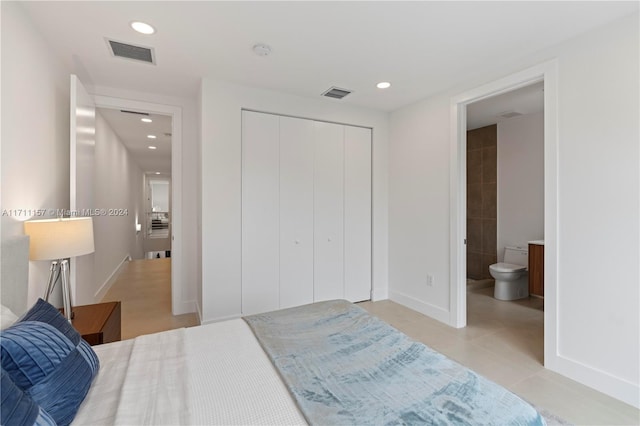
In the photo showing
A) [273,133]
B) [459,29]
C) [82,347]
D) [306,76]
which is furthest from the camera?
[273,133]

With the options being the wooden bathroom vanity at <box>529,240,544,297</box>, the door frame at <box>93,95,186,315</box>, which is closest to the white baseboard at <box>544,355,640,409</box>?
the wooden bathroom vanity at <box>529,240,544,297</box>

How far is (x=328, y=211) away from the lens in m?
3.83

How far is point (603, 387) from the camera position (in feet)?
6.92

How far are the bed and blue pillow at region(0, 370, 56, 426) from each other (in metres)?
0.17

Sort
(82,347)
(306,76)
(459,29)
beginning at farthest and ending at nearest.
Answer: (306,76) < (459,29) < (82,347)

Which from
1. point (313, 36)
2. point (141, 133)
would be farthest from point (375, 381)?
point (141, 133)

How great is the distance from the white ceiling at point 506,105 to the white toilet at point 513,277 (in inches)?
75.6

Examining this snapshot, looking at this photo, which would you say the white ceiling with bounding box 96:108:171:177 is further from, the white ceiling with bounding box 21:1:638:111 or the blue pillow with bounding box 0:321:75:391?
the blue pillow with bounding box 0:321:75:391

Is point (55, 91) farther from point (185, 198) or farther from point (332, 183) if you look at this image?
point (332, 183)

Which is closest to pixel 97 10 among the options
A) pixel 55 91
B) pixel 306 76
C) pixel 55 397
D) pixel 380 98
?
pixel 55 91

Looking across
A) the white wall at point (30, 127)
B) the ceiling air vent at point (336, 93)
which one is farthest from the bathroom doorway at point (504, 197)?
the white wall at point (30, 127)

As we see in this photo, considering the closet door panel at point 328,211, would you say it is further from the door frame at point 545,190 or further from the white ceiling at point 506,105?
the white ceiling at point 506,105

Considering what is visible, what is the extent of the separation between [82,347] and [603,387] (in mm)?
3132

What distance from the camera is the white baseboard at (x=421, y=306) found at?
11.1 feet
